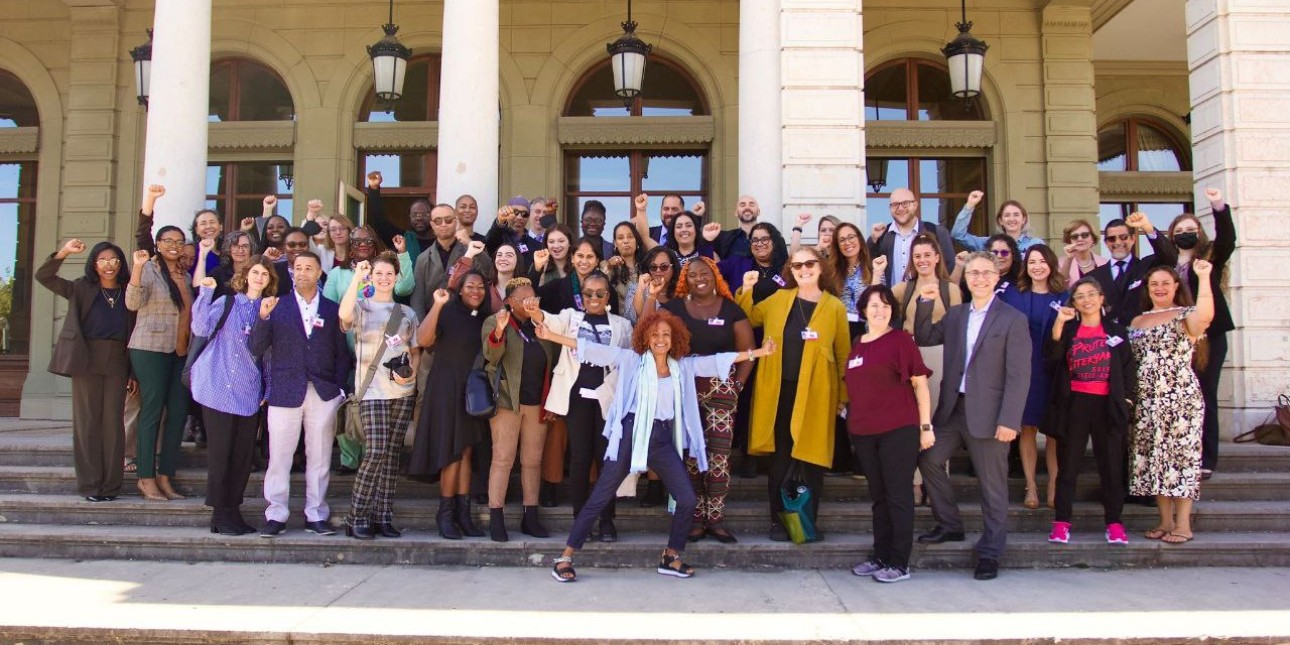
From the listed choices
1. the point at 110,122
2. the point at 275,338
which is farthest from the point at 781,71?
the point at 110,122

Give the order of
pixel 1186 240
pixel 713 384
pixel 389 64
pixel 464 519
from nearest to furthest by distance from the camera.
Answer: pixel 713 384 → pixel 464 519 → pixel 1186 240 → pixel 389 64

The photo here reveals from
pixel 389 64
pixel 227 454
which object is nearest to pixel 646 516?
pixel 227 454

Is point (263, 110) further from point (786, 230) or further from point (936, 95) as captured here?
point (936, 95)

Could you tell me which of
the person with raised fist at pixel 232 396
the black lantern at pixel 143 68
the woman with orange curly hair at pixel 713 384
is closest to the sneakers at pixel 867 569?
the woman with orange curly hair at pixel 713 384

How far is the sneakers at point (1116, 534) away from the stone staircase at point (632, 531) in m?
0.06

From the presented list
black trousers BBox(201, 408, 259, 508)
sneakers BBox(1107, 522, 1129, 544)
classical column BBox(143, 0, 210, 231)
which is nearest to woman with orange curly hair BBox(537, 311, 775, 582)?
black trousers BBox(201, 408, 259, 508)

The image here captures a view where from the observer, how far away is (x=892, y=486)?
5.14 meters

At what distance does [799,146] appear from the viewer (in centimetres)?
782

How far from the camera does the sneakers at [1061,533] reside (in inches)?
220

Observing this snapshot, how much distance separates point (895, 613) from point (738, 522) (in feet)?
5.28

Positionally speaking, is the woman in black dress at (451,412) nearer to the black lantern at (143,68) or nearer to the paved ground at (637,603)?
the paved ground at (637,603)

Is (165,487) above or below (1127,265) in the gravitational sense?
below

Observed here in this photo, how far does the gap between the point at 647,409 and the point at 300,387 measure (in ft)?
8.19

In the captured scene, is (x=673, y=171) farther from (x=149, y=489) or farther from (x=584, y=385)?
(x=149, y=489)
